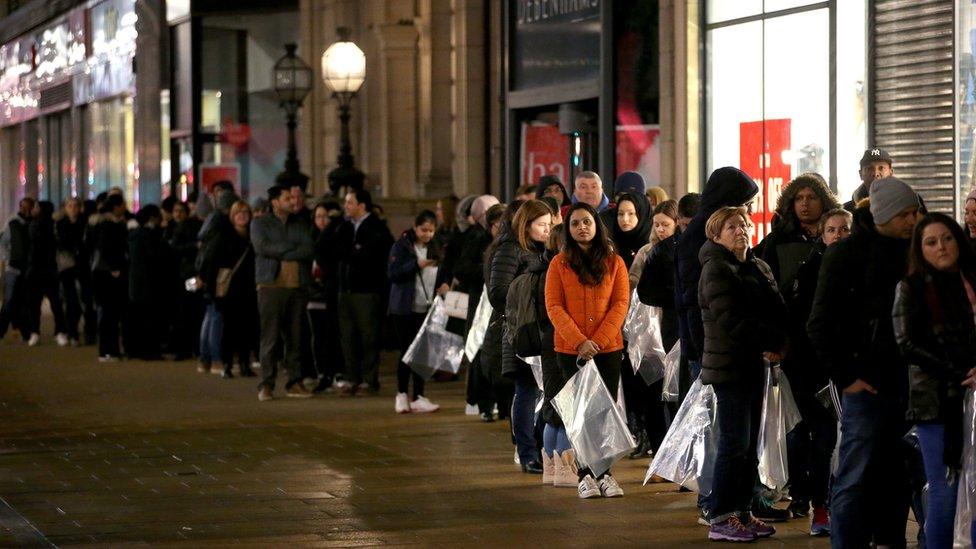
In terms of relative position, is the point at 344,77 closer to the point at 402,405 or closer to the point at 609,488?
the point at 402,405

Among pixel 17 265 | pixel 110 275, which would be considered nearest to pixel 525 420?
pixel 110 275

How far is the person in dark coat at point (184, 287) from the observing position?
2158 cm

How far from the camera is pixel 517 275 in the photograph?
474 inches

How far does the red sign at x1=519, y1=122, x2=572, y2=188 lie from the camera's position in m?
21.5

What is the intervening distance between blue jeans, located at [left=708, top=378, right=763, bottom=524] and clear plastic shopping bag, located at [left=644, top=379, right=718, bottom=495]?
0.62 meters

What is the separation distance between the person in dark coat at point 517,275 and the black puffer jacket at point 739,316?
2.40 metres

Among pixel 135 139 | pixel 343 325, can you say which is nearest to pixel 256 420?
pixel 343 325

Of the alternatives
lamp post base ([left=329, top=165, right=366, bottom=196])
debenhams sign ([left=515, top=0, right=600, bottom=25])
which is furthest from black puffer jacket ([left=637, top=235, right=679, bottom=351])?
lamp post base ([left=329, top=165, right=366, bottom=196])

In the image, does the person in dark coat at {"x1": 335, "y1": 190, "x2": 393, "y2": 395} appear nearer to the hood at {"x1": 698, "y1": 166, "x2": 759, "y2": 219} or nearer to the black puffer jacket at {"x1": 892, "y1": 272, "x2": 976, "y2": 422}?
the hood at {"x1": 698, "y1": 166, "x2": 759, "y2": 219}

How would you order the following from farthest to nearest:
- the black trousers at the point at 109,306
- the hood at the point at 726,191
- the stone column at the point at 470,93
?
the stone column at the point at 470,93 → the black trousers at the point at 109,306 → the hood at the point at 726,191

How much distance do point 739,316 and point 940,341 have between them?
1672 mm

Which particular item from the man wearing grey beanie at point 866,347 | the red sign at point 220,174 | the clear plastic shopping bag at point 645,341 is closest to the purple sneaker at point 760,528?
the man wearing grey beanie at point 866,347

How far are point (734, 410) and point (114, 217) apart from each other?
1428 cm

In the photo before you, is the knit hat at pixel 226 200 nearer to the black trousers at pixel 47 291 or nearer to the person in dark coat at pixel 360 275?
the person in dark coat at pixel 360 275
